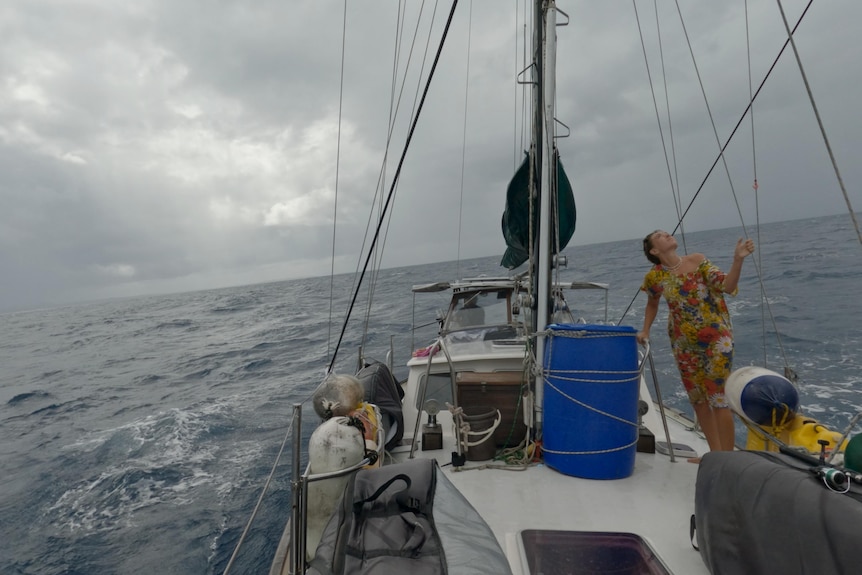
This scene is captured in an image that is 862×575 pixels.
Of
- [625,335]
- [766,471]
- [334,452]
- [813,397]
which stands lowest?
[813,397]

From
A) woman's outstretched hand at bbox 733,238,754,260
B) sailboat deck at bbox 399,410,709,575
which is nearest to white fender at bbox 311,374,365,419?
sailboat deck at bbox 399,410,709,575

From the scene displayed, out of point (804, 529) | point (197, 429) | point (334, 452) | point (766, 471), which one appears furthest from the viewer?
point (197, 429)

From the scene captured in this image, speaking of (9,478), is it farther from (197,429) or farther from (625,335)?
(625,335)

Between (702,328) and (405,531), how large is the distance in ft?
7.80

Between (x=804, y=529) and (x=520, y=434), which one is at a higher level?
(x=804, y=529)

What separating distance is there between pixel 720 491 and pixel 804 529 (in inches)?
17.0

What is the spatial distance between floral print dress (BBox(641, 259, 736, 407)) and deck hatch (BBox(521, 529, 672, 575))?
1283mm

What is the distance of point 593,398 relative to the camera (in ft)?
9.59

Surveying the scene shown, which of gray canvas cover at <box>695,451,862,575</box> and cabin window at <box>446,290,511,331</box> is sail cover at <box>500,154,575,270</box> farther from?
gray canvas cover at <box>695,451,862,575</box>

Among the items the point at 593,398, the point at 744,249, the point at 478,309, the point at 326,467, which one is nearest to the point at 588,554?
the point at 593,398

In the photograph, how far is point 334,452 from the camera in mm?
2316

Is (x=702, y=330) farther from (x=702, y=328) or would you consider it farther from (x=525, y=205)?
(x=525, y=205)

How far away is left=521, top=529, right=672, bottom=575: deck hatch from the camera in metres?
2.16

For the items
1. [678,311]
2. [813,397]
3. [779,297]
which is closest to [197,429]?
[678,311]
